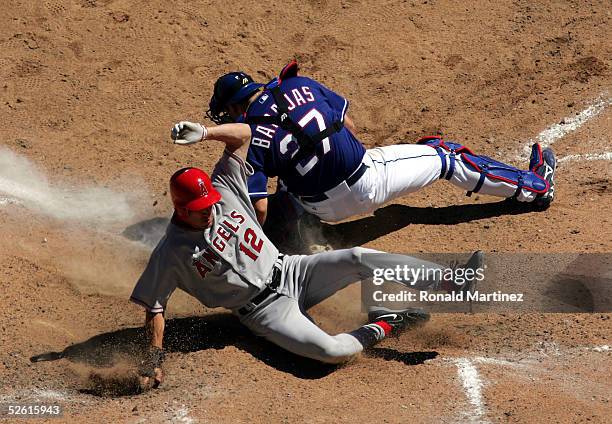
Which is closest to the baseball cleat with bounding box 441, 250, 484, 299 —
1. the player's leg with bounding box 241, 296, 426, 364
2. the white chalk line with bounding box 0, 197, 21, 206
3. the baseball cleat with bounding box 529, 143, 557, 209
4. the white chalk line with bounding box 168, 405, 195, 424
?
the player's leg with bounding box 241, 296, 426, 364

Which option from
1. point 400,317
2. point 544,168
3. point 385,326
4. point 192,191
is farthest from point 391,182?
point 192,191

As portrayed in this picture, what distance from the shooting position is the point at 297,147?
20.1 ft

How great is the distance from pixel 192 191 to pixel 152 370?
109 centimetres

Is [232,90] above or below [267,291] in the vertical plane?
above

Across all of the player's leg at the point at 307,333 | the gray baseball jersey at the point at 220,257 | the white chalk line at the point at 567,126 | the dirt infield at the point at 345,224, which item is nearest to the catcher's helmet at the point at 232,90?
the gray baseball jersey at the point at 220,257

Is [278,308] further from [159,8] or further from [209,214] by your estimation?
[159,8]

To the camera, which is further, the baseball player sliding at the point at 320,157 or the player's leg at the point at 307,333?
the baseball player sliding at the point at 320,157

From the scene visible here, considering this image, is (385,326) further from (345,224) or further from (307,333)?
(345,224)

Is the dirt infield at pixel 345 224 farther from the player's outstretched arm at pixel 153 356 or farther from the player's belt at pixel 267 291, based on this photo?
the player's belt at pixel 267 291

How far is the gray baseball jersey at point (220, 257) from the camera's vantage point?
5.26 meters

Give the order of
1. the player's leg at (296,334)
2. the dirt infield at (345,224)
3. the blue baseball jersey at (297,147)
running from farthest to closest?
the blue baseball jersey at (297,147) → the player's leg at (296,334) → the dirt infield at (345,224)

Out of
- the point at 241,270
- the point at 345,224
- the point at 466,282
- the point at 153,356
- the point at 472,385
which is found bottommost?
the point at 153,356

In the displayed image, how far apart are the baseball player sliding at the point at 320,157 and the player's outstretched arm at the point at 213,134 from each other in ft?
1.61

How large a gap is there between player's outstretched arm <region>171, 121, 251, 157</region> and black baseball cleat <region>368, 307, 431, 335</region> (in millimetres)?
1431
